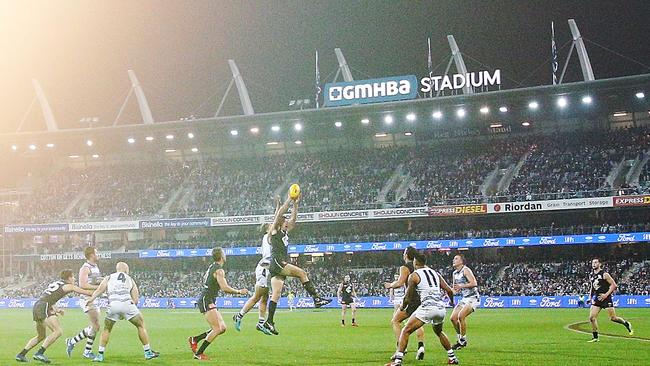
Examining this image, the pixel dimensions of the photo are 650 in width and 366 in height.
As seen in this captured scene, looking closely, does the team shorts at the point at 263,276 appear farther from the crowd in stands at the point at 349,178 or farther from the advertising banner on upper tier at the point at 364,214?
the crowd in stands at the point at 349,178

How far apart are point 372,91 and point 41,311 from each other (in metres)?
44.4

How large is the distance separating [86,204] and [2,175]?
571 inches

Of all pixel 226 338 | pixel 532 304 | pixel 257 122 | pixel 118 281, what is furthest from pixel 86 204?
pixel 118 281

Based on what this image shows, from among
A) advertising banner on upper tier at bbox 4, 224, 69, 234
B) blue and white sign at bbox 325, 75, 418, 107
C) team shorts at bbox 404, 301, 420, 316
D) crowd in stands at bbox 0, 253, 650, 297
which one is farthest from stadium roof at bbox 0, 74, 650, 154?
team shorts at bbox 404, 301, 420, 316

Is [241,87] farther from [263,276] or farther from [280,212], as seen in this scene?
[280,212]

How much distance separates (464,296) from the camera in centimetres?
2125

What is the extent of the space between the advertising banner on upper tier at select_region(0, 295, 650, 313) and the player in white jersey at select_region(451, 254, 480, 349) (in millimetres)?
26073

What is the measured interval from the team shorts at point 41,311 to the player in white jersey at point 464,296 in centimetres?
1033

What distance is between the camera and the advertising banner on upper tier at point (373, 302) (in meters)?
49.2

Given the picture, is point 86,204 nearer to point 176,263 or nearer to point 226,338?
point 176,263

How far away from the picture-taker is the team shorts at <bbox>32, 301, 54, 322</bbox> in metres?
19.1

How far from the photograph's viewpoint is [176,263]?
2697 inches

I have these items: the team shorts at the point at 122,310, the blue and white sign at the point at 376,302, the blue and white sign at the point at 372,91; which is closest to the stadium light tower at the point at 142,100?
the blue and white sign at the point at 376,302

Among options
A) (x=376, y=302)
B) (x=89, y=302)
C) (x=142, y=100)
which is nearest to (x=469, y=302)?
(x=89, y=302)
